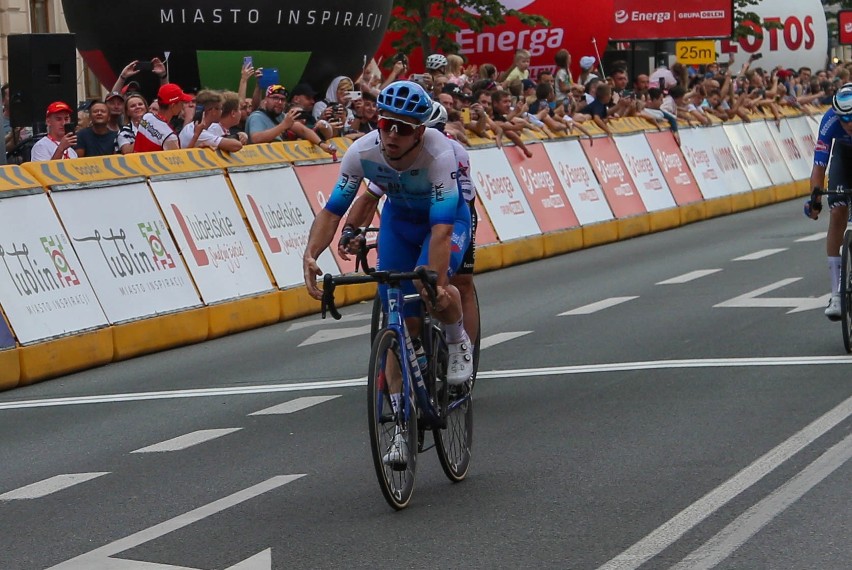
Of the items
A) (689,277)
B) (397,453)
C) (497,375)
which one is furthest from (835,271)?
(397,453)

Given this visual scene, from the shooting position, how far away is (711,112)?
27047 millimetres

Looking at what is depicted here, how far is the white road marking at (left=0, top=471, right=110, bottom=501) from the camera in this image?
7.70m

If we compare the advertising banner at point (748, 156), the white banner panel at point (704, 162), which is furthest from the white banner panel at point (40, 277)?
the advertising banner at point (748, 156)

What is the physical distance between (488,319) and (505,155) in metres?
6.07

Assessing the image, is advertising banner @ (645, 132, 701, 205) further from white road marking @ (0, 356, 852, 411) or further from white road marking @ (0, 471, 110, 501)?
white road marking @ (0, 471, 110, 501)

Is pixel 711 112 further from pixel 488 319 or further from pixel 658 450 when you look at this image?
pixel 658 450

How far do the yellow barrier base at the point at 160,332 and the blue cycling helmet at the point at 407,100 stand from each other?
19.1 ft

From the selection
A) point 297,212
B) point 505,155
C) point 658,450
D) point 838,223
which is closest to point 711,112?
point 505,155

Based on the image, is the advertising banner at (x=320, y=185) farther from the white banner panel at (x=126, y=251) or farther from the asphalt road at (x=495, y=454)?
the white banner panel at (x=126, y=251)

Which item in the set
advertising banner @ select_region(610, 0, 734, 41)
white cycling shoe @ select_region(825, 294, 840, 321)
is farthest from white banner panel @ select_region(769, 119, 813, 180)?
white cycling shoe @ select_region(825, 294, 840, 321)

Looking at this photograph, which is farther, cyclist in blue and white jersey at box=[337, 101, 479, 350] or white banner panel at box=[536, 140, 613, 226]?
white banner panel at box=[536, 140, 613, 226]

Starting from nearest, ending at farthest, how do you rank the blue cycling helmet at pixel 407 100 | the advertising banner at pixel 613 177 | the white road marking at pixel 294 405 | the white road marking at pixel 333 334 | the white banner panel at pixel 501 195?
the blue cycling helmet at pixel 407 100, the white road marking at pixel 294 405, the white road marking at pixel 333 334, the white banner panel at pixel 501 195, the advertising banner at pixel 613 177

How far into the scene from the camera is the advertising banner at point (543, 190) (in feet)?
65.0

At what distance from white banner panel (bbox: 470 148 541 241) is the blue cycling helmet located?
1136 cm
